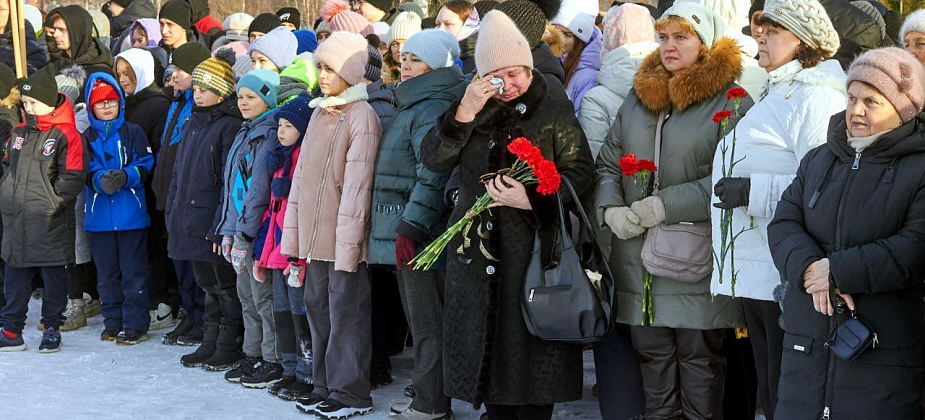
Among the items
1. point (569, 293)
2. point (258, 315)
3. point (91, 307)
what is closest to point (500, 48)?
point (569, 293)

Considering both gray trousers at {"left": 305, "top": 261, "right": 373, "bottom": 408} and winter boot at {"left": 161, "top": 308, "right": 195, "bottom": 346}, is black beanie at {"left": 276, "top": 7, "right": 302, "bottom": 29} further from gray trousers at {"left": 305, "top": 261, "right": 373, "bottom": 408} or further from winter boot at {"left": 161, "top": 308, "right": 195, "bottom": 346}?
gray trousers at {"left": 305, "top": 261, "right": 373, "bottom": 408}

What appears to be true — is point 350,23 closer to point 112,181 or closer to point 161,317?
point 112,181

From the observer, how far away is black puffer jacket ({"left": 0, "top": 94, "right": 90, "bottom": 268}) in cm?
763

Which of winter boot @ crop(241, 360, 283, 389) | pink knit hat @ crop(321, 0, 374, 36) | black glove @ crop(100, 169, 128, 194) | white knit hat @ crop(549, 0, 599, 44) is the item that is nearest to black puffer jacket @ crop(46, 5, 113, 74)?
black glove @ crop(100, 169, 128, 194)

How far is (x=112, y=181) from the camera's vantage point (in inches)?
305

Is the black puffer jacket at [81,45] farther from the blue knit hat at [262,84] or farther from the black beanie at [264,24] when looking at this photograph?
the blue knit hat at [262,84]

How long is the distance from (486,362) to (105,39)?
1030cm

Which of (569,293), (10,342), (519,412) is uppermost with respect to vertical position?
(569,293)

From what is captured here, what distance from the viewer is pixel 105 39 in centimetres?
1339

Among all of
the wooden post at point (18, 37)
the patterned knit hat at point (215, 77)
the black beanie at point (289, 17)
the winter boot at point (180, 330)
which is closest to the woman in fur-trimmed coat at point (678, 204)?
the patterned knit hat at point (215, 77)

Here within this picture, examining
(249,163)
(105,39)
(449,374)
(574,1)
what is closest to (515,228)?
(449,374)

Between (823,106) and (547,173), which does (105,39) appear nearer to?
(547,173)

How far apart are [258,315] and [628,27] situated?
10.2ft

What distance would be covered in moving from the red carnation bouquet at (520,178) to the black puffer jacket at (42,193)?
3639 mm
